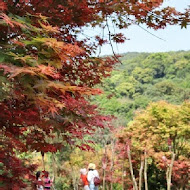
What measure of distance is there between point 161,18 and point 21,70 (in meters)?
2.08

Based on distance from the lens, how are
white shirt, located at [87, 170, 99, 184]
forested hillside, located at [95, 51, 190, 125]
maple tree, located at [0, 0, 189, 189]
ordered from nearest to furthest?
1. maple tree, located at [0, 0, 189, 189]
2. white shirt, located at [87, 170, 99, 184]
3. forested hillside, located at [95, 51, 190, 125]

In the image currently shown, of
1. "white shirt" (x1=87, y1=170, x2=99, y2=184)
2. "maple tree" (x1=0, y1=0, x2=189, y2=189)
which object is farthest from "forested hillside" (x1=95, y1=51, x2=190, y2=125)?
"maple tree" (x1=0, y1=0, x2=189, y2=189)

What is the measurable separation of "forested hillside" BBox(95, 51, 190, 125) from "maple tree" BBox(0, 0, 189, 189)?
40025 mm

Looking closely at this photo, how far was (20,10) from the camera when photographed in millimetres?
2400

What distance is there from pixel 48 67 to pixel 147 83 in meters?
67.1

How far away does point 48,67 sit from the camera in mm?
1633

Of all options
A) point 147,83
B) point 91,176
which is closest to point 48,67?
point 91,176

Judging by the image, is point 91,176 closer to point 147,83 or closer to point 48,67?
point 48,67

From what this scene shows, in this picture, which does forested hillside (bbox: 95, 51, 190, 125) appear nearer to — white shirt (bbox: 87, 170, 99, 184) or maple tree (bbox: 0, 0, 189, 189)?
white shirt (bbox: 87, 170, 99, 184)

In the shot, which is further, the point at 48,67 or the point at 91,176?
the point at 91,176

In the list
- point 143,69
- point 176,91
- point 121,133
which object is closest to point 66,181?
point 121,133

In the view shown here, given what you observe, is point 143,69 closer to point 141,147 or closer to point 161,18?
point 141,147

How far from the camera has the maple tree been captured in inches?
68.5

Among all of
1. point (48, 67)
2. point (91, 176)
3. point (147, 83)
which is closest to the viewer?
point (48, 67)
